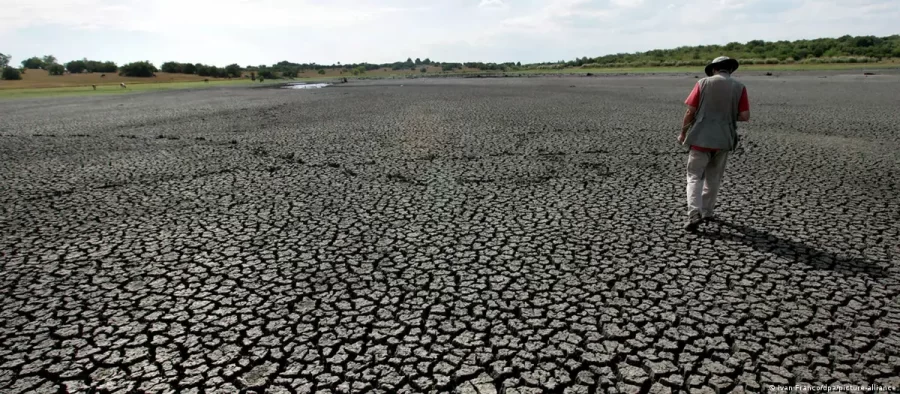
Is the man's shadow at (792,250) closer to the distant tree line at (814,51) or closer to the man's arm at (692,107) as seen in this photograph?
the man's arm at (692,107)

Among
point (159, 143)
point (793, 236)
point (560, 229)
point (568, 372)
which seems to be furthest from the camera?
point (159, 143)

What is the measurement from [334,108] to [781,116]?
50.6 feet

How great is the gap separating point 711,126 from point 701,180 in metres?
0.59

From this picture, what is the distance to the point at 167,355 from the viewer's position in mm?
3045

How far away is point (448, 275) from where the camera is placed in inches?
163

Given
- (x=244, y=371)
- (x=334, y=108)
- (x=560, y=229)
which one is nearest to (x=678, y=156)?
(x=560, y=229)

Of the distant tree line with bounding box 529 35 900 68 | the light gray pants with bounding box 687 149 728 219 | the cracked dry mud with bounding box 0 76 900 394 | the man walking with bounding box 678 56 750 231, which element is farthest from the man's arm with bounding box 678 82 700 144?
the distant tree line with bounding box 529 35 900 68

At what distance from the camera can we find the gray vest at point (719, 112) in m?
4.92

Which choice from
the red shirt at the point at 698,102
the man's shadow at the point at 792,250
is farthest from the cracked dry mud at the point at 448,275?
the red shirt at the point at 698,102

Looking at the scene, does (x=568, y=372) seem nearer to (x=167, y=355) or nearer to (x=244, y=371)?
(x=244, y=371)

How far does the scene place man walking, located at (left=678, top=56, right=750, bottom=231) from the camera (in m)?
4.94

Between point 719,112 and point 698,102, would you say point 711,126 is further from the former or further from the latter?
point 698,102

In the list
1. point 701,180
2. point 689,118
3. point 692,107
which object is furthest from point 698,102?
point 701,180

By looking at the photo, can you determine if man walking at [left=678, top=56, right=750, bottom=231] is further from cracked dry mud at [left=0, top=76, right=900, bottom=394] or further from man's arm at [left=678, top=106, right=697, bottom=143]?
cracked dry mud at [left=0, top=76, right=900, bottom=394]
